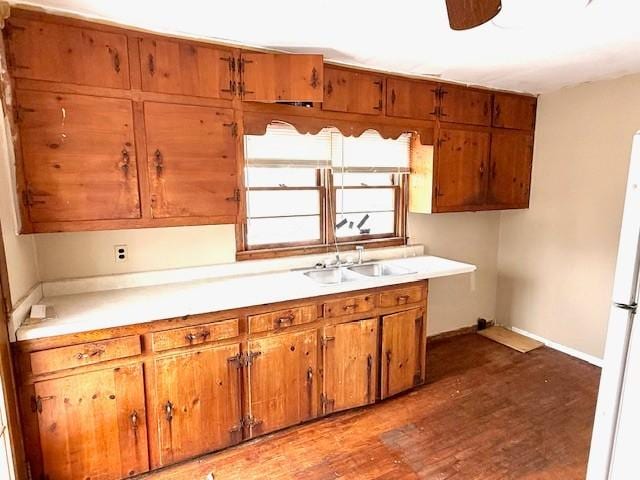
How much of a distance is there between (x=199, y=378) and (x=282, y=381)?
0.51 metres

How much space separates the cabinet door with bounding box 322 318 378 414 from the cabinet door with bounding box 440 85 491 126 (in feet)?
5.90

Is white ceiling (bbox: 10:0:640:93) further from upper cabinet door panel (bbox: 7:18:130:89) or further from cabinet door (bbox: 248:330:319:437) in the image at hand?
cabinet door (bbox: 248:330:319:437)

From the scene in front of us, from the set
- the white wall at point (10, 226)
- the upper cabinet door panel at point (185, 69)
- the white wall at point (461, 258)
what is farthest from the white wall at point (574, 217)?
the white wall at point (10, 226)

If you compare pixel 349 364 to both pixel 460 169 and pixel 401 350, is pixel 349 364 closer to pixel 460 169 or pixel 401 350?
pixel 401 350

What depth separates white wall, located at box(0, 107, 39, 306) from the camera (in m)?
1.73

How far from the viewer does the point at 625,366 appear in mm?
1447

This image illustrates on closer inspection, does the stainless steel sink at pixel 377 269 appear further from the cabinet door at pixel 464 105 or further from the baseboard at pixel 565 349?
the baseboard at pixel 565 349

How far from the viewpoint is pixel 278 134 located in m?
2.77

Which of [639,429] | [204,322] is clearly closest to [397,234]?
[204,322]

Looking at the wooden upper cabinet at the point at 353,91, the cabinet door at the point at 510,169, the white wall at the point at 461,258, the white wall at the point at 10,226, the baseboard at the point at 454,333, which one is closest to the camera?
the white wall at the point at 10,226

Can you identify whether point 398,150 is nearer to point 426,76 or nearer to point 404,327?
point 426,76

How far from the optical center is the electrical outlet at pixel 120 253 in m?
2.36

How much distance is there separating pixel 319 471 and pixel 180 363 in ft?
3.18

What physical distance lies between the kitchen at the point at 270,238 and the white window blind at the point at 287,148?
0.02 m
